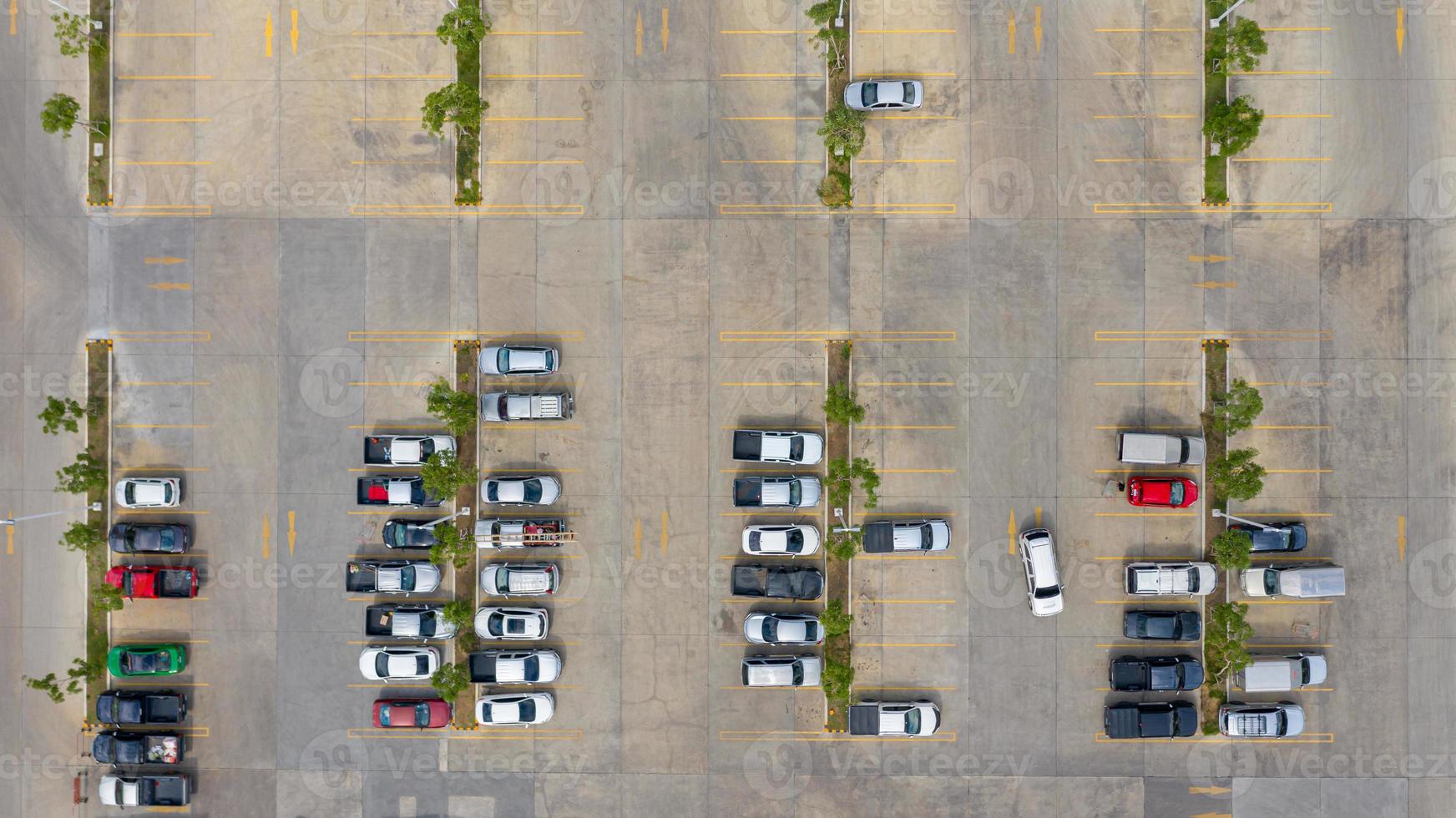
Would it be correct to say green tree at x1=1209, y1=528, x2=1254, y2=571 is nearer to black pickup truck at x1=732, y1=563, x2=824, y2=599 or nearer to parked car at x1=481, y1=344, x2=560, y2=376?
black pickup truck at x1=732, y1=563, x2=824, y2=599

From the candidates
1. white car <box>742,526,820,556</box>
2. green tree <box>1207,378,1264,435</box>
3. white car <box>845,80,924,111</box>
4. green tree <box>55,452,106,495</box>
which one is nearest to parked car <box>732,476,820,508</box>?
white car <box>742,526,820,556</box>

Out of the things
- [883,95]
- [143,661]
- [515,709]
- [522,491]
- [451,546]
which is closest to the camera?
[451,546]

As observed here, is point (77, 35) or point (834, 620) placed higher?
point (77, 35)

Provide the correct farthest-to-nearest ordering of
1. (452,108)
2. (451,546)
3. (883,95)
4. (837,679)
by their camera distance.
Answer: (883,95) → (451,546) → (452,108) → (837,679)

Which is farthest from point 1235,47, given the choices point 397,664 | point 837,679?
point 397,664

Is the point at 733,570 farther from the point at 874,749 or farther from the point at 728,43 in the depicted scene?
the point at 728,43

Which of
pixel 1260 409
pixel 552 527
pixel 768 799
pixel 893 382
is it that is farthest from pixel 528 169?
pixel 1260 409

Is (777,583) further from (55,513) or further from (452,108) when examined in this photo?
(55,513)
